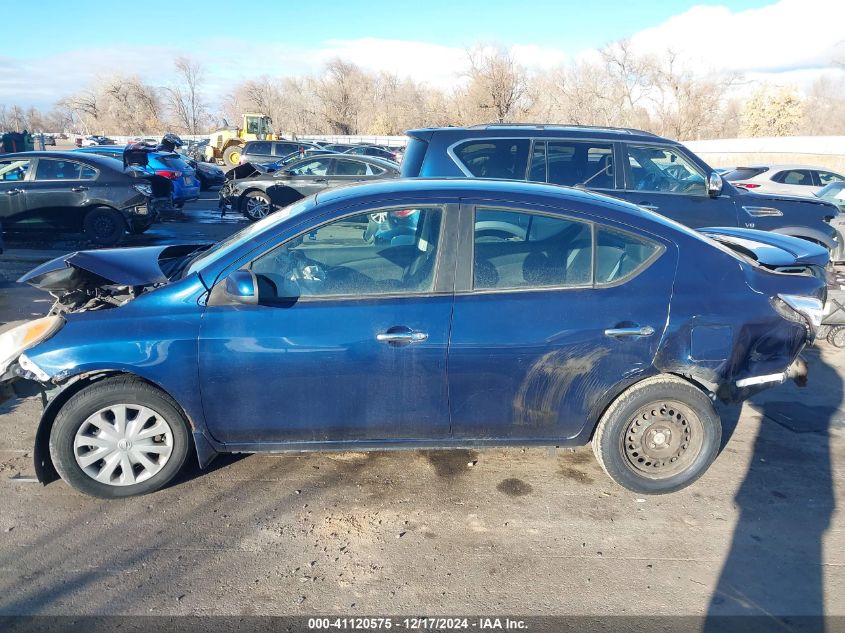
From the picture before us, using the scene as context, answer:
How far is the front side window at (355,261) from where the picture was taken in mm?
3562

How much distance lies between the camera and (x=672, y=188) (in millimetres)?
7098

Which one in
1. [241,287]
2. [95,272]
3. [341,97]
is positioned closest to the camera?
[241,287]

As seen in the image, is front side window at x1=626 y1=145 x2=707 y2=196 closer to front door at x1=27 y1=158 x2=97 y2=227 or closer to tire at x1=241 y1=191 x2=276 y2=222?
front door at x1=27 y1=158 x2=97 y2=227

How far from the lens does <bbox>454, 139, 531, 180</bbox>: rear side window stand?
6.72 m

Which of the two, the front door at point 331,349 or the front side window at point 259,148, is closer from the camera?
the front door at point 331,349

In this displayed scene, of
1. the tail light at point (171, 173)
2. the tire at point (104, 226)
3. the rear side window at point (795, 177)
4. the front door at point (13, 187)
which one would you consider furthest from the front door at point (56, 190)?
the rear side window at point (795, 177)

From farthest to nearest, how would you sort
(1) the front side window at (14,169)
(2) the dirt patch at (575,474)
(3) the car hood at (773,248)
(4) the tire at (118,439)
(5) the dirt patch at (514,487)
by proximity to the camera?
(1) the front side window at (14,169)
(3) the car hood at (773,248)
(2) the dirt patch at (575,474)
(5) the dirt patch at (514,487)
(4) the tire at (118,439)

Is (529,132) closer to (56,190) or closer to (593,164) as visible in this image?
(593,164)

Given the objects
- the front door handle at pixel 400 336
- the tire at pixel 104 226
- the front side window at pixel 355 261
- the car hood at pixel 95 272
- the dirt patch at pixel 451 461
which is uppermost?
the front side window at pixel 355 261

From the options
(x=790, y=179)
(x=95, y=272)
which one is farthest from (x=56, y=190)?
(x=790, y=179)

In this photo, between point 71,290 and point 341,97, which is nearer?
point 71,290

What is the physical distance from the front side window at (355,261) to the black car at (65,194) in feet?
28.7

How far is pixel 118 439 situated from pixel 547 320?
2.42 m

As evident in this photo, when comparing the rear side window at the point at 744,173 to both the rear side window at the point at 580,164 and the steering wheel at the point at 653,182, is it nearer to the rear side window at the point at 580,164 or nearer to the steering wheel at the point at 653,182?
the steering wheel at the point at 653,182
